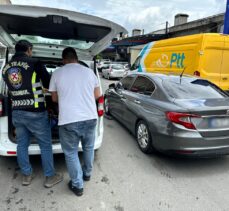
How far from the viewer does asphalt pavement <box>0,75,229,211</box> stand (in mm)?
2857

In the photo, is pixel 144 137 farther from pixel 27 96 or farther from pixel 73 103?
pixel 27 96

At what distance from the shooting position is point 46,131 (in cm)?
310

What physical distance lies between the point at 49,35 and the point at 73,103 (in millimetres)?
1828

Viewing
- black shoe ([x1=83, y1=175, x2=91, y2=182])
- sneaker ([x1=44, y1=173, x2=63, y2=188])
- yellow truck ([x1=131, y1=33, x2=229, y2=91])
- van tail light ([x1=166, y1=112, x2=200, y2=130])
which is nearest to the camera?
sneaker ([x1=44, y1=173, x2=63, y2=188])

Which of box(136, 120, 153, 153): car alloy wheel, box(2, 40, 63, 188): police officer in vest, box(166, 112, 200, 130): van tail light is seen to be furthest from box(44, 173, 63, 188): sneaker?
box(166, 112, 200, 130): van tail light

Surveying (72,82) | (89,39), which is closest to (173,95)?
(89,39)

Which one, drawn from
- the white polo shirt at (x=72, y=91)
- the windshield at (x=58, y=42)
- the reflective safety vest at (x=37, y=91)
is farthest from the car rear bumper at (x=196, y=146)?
the windshield at (x=58, y=42)

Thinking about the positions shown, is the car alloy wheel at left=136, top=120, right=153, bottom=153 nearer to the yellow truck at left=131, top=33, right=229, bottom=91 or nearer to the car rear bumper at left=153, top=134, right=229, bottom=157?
the car rear bumper at left=153, top=134, right=229, bottom=157

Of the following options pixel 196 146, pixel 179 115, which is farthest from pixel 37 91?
pixel 196 146

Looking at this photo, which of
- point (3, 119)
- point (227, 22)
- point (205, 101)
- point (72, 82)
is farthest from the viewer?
point (227, 22)

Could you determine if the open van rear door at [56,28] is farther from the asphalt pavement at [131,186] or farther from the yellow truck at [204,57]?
the yellow truck at [204,57]

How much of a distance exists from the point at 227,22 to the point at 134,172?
8550mm

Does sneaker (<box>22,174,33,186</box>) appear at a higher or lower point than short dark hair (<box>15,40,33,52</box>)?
lower

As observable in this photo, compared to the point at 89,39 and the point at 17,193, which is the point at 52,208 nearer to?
the point at 17,193
